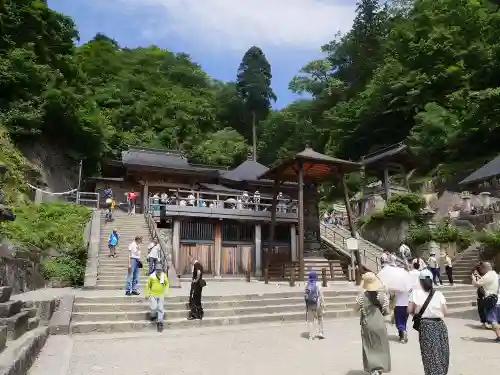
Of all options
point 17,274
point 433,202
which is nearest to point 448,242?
point 433,202

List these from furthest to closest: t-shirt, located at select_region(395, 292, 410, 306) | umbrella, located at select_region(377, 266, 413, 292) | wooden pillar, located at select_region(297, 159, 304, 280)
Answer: wooden pillar, located at select_region(297, 159, 304, 280) < t-shirt, located at select_region(395, 292, 410, 306) < umbrella, located at select_region(377, 266, 413, 292)

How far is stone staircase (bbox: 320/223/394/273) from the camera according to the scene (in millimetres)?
23045

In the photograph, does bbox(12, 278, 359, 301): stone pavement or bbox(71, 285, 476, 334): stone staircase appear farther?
bbox(12, 278, 359, 301): stone pavement

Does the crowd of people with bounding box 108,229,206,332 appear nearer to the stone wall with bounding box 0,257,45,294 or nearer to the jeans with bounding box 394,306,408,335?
the stone wall with bounding box 0,257,45,294

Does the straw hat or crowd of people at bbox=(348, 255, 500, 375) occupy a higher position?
the straw hat

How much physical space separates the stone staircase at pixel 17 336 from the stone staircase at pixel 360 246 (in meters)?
17.7

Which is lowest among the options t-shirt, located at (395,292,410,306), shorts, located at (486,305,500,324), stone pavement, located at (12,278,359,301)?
shorts, located at (486,305,500,324)

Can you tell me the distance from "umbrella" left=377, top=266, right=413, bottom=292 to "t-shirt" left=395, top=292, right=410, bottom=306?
112 millimetres

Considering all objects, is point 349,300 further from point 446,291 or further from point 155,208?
point 155,208

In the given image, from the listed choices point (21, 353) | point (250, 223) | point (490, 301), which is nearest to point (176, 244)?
point (250, 223)

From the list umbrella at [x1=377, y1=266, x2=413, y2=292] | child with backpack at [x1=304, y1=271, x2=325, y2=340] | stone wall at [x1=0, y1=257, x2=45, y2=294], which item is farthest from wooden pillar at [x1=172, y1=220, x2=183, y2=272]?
umbrella at [x1=377, y1=266, x2=413, y2=292]

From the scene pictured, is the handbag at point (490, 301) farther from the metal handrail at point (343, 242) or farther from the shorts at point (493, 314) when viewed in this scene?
the metal handrail at point (343, 242)

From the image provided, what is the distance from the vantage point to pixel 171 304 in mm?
11922

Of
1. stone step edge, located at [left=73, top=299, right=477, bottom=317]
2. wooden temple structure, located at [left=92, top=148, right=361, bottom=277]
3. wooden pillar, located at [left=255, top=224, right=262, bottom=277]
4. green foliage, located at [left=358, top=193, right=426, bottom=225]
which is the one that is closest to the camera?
stone step edge, located at [left=73, top=299, right=477, bottom=317]
